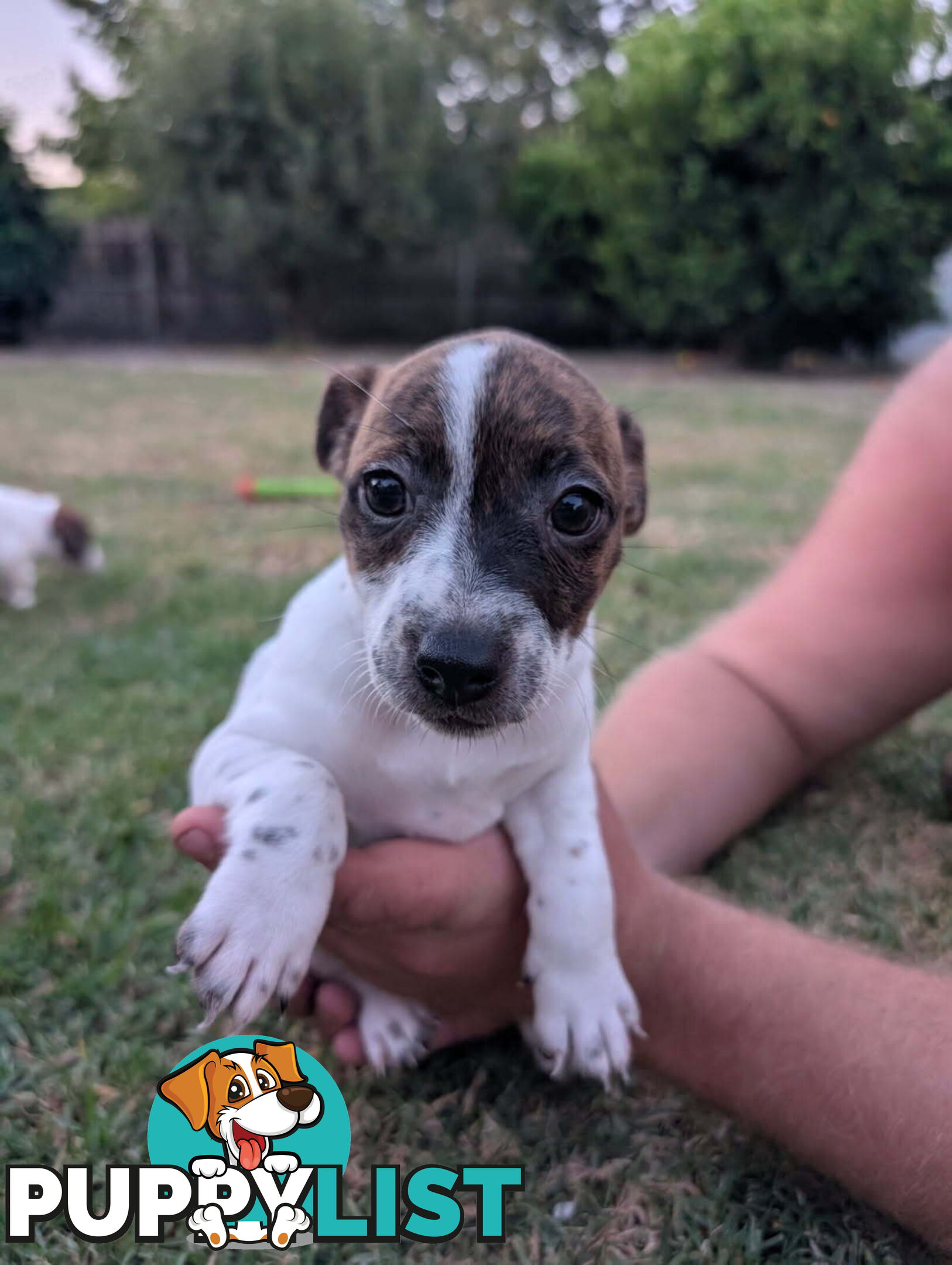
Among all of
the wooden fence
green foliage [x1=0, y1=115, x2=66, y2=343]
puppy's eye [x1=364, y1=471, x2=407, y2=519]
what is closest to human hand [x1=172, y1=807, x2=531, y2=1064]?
puppy's eye [x1=364, y1=471, x2=407, y2=519]

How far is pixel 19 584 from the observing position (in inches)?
229

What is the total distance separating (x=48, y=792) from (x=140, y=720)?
0.67m

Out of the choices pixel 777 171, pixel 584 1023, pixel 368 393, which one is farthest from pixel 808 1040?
pixel 777 171

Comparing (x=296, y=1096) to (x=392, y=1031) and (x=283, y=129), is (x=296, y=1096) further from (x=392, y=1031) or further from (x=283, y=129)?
(x=283, y=129)

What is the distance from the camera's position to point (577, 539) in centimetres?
222

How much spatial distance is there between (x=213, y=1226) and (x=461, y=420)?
1604 mm

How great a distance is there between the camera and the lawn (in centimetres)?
209

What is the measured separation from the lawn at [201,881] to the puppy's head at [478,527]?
75cm

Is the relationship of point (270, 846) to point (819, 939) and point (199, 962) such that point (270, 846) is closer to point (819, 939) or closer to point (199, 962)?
point (199, 962)

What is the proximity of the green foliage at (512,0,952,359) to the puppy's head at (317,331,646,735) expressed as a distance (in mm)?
19154

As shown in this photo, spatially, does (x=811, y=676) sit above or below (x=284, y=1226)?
above

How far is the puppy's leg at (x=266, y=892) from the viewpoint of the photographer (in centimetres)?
185

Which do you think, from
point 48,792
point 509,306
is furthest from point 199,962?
point 509,306

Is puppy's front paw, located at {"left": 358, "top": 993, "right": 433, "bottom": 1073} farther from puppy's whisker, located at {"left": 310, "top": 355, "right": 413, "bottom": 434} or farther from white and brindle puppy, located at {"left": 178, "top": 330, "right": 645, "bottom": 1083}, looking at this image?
puppy's whisker, located at {"left": 310, "top": 355, "right": 413, "bottom": 434}
